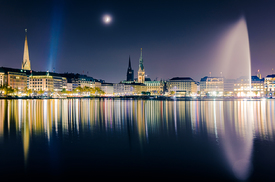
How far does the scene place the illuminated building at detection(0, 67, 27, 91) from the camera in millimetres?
132250

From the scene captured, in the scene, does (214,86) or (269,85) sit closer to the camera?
(269,85)

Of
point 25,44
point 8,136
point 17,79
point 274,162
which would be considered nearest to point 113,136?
point 8,136

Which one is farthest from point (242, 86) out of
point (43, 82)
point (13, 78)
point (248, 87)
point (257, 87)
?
point (13, 78)

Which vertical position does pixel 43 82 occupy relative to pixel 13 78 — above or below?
below

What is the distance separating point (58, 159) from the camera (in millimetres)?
14219

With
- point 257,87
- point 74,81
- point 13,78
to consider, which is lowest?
point 257,87

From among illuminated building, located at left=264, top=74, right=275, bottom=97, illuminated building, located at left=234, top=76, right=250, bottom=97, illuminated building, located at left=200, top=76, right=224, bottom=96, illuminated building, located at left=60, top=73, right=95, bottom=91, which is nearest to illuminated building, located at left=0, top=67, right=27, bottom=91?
illuminated building, located at left=60, top=73, right=95, bottom=91

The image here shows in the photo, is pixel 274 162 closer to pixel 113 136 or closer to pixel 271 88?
pixel 113 136

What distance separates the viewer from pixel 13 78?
13762 cm

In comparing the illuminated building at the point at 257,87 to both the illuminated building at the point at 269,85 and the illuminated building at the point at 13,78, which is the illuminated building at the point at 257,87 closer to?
the illuminated building at the point at 269,85

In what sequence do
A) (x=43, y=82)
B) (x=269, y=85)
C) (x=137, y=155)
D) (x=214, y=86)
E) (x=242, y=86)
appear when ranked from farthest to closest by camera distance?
(x=214, y=86) → (x=242, y=86) → (x=269, y=85) → (x=43, y=82) → (x=137, y=155)

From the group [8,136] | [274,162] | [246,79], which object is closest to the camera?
[274,162]

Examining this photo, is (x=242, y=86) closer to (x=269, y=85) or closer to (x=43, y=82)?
(x=269, y=85)

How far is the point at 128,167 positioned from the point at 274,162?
7902 millimetres
